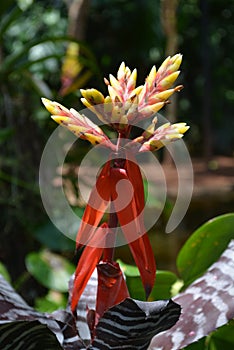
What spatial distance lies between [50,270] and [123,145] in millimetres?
817

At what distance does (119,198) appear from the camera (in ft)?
1.13

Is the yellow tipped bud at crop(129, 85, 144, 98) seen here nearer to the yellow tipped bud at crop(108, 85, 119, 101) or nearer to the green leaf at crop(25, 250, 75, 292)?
the yellow tipped bud at crop(108, 85, 119, 101)

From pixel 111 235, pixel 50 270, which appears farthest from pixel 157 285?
pixel 50 270

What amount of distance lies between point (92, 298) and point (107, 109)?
0.16 metres

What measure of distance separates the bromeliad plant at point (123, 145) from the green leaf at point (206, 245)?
147mm

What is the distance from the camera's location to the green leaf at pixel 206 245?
483 mm

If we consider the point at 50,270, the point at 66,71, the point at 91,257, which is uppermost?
the point at 66,71

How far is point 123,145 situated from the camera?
349 mm

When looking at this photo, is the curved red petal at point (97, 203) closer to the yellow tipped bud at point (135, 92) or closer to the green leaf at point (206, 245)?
the yellow tipped bud at point (135, 92)

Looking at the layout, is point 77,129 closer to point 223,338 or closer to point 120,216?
point 120,216

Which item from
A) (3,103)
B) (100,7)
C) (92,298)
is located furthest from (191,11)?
(92,298)

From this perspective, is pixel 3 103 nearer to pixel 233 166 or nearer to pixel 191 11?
pixel 233 166

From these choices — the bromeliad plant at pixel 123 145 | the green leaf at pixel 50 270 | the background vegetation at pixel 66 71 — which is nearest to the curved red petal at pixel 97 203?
the bromeliad plant at pixel 123 145

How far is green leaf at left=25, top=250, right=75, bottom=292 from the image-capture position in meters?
1.07
